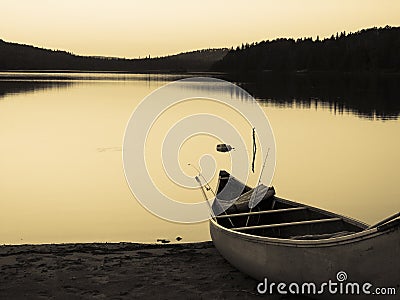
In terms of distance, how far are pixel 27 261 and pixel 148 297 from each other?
2378mm

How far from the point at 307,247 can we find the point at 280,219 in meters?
2.74

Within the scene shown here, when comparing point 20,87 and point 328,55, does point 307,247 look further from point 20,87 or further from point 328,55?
point 328,55

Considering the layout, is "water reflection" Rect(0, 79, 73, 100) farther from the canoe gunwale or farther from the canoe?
the canoe gunwale

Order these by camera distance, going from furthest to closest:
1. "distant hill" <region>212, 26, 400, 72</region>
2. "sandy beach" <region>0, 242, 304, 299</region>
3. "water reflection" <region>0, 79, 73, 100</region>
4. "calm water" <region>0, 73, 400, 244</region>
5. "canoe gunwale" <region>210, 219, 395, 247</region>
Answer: "distant hill" <region>212, 26, 400, 72</region>
"water reflection" <region>0, 79, 73, 100</region>
"calm water" <region>0, 73, 400, 244</region>
"sandy beach" <region>0, 242, 304, 299</region>
"canoe gunwale" <region>210, 219, 395, 247</region>

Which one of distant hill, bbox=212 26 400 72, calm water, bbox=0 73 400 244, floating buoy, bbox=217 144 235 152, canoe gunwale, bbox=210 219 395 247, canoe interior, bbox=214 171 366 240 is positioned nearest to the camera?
canoe gunwale, bbox=210 219 395 247

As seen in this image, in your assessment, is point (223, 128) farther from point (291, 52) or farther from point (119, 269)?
point (291, 52)

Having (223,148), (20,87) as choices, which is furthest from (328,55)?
(223,148)

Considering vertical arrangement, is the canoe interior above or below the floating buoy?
above

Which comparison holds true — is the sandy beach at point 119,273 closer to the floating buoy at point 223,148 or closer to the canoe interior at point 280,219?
the canoe interior at point 280,219

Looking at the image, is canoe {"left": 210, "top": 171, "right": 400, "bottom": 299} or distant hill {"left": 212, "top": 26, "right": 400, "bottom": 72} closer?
canoe {"left": 210, "top": 171, "right": 400, "bottom": 299}

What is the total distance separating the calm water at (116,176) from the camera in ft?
41.9

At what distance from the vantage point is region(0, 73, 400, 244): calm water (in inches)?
502

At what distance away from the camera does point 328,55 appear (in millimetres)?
133125

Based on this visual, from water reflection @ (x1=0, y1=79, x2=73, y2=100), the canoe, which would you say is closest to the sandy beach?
the canoe
